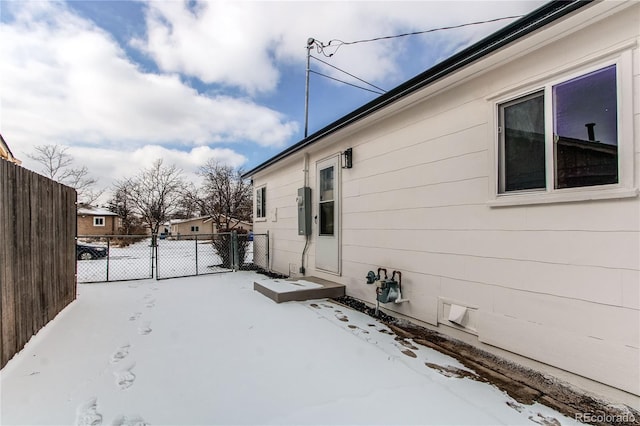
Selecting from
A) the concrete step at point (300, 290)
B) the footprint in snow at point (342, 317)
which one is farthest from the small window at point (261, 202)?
the footprint in snow at point (342, 317)

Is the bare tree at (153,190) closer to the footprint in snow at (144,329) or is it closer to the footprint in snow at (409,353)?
the footprint in snow at (144,329)

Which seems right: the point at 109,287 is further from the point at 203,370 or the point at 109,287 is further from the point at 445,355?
the point at 445,355

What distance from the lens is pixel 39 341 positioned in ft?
9.67

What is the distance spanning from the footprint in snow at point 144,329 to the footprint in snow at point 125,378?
923 millimetres

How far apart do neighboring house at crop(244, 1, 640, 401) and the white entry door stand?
1.05 meters

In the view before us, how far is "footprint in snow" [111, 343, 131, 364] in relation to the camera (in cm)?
263

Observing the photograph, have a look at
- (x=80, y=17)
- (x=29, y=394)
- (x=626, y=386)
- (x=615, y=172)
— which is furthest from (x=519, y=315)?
(x=80, y=17)

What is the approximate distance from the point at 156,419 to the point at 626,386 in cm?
296

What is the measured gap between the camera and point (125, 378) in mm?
2283

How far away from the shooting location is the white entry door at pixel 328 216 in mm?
5212

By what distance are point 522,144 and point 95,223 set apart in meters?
31.7

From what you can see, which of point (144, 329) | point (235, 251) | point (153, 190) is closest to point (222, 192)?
point (153, 190)

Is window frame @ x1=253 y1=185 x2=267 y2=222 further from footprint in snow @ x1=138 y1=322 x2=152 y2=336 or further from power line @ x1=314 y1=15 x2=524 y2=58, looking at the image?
Answer: footprint in snow @ x1=138 y1=322 x2=152 y2=336

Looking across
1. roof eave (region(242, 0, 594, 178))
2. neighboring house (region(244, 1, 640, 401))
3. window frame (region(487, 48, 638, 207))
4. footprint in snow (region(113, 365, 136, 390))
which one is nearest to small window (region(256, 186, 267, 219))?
roof eave (region(242, 0, 594, 178))
